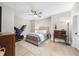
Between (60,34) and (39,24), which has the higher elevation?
(39,24)

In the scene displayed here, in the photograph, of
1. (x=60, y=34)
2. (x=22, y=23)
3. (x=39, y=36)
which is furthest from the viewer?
(x=60, y=34)

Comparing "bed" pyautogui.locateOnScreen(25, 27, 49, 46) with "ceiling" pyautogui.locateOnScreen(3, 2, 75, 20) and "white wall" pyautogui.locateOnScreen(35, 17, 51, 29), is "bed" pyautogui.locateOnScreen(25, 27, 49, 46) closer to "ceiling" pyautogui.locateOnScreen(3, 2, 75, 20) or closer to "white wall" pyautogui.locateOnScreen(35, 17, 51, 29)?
"white wall" pyautogui.locateOnScreen(35, 17, 51, 29)

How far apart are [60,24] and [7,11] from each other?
152 centimetres

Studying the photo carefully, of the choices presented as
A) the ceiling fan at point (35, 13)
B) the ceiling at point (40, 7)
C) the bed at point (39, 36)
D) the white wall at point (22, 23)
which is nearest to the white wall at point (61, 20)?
the ceiling at point (40, 7)

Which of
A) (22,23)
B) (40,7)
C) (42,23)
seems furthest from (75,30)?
(22,23)

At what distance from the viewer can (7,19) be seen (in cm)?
249

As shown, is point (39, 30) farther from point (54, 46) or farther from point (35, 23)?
point (54, 46)

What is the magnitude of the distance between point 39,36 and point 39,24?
1.15ft

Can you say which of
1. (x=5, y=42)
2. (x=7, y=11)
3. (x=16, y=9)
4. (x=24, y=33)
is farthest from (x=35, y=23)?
(x=5, y=42)

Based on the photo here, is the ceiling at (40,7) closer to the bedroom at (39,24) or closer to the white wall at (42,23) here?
the bedroom at (39,24)

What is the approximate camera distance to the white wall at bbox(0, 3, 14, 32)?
2.43 metres

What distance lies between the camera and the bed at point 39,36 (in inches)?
107

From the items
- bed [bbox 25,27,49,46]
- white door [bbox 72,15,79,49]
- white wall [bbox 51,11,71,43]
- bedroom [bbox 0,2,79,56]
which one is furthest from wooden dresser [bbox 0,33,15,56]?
white door [bbox 72,15,79,49]

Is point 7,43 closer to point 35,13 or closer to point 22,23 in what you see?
point 22,23
